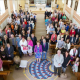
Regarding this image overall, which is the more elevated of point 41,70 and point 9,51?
point 9,51

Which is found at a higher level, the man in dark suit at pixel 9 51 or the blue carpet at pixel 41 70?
the man in dark suit at pixel 9 51

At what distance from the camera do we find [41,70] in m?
4.95

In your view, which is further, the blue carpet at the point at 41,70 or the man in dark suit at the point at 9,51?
the man in dark suit at the point at 9,51

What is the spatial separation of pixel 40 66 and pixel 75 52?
2029 millimetres

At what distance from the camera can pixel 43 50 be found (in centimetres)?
535

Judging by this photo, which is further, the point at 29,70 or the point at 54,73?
the point at 29,70

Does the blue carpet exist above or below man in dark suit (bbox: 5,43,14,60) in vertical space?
below

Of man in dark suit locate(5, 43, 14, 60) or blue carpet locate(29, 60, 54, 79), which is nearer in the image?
blue carpet locate(29, 60, 54, 79)

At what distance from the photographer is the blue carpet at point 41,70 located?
15.3ft

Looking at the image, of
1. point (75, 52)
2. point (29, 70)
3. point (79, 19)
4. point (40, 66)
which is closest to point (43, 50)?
point (40, 66)

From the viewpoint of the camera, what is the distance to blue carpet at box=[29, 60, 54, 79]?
15.3ft

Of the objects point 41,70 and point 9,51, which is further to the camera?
point 41,70

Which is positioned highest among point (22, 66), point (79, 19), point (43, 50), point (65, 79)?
point (79, 19)

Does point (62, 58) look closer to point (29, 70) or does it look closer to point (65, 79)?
point (65, 79)
